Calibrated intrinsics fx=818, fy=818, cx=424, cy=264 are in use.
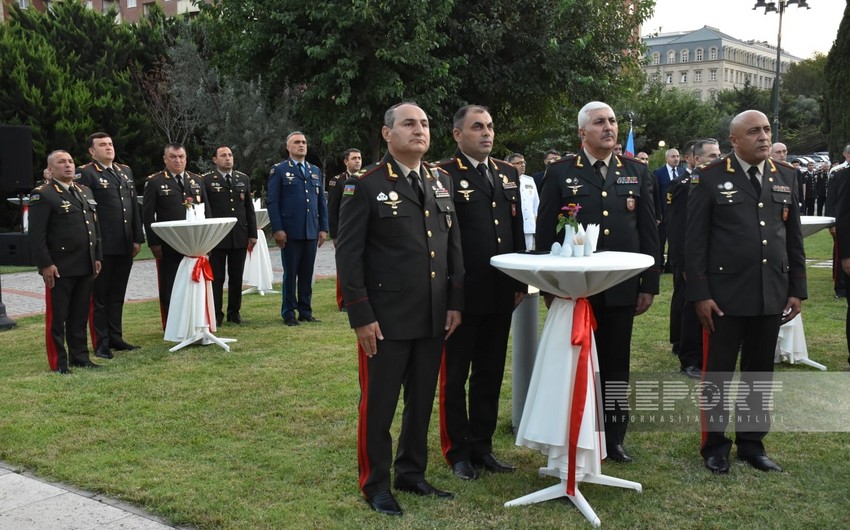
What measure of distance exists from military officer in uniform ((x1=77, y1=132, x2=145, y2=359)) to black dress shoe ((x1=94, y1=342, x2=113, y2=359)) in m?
0.07

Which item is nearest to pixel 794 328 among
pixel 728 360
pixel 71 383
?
pixel 728 360

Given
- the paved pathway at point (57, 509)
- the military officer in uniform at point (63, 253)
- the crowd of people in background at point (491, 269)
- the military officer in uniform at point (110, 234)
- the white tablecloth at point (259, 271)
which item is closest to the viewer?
the paved pathway at point (57, 509)

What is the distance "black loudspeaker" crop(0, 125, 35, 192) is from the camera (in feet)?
32.2

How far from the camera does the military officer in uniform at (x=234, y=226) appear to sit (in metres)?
9.91

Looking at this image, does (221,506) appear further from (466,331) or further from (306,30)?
(306,30)

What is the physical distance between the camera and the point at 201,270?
27.8ft

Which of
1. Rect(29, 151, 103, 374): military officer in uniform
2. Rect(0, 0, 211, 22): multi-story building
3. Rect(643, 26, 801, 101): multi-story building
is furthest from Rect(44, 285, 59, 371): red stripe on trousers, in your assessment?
Rect(643, 26, 801, 101): multi-story building

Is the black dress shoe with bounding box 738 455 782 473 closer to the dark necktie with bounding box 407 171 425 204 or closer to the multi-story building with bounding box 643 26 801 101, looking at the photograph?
the dark necktie with bounding box 407 171 425 204

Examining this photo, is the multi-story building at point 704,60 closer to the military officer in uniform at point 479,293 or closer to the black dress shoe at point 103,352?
the black dress shoe at point 103,352

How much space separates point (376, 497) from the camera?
425cm

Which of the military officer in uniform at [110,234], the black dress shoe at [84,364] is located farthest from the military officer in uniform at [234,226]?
the black dress shoe at [84,364]

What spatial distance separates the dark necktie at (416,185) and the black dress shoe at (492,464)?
65.0 inches

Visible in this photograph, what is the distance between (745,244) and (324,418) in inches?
123

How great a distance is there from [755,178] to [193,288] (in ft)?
19.1
